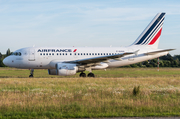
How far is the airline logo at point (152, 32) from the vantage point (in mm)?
31578

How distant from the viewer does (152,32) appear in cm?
3166

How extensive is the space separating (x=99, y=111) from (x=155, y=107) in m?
2.66

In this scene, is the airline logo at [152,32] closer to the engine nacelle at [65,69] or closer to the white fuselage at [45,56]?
the white fuselage at [45,56]

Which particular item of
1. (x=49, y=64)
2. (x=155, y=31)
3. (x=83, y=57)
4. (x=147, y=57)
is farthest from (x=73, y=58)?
(x=155, y=31)

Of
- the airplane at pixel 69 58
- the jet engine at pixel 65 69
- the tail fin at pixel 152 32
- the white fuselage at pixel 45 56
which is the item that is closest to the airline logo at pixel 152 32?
the tail fin at pixel 152 32

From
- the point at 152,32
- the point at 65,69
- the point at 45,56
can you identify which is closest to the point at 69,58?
the point at 65,69

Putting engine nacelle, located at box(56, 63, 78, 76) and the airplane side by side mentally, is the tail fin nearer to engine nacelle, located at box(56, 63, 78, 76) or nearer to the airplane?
the airplane

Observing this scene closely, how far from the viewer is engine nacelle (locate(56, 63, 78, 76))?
26094 mm

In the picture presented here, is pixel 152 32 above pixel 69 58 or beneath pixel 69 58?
above

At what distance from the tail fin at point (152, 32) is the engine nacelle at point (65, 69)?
35.0 feet

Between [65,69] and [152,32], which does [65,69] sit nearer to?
[65,69]

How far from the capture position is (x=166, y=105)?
418 inches

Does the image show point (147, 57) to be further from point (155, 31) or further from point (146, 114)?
point (146, 114)

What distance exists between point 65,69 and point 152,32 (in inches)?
538
